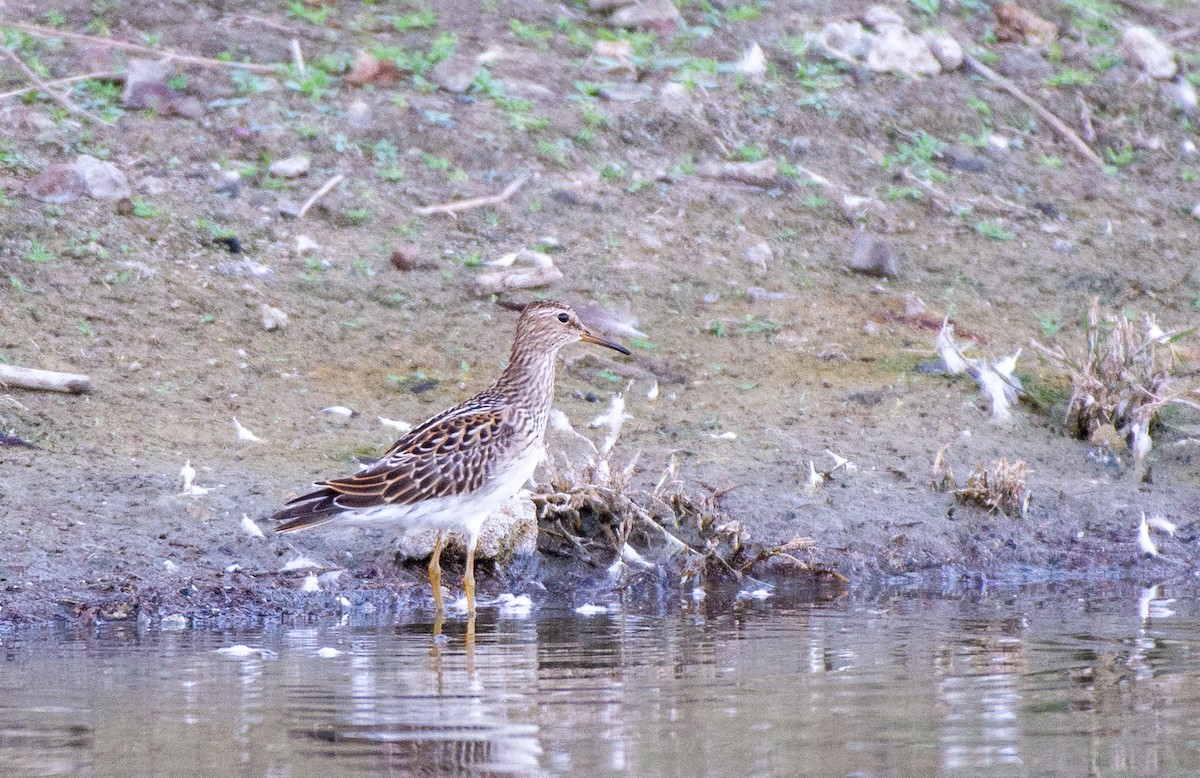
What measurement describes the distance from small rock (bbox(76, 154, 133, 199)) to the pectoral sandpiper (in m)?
3.31

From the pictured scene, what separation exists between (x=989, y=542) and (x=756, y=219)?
3.21 m

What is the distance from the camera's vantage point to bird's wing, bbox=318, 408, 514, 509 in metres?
7.36

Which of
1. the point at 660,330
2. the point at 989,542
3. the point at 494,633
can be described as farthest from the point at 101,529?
the point at 989,542

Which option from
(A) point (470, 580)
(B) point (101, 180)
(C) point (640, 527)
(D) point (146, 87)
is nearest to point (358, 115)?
(D) point (146, 87)

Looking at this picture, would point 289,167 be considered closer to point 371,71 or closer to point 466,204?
point 466,204

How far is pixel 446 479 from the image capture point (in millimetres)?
7500

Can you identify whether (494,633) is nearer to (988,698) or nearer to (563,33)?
(988,698)

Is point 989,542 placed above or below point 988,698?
above

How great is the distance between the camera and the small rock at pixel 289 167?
10.7 metres

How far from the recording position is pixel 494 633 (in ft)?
22.7

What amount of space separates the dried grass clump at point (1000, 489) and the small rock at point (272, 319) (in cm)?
379

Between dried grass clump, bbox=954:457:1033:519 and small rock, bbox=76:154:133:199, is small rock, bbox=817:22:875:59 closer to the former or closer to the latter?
dried grass clump, bbox=954:457:1033:519

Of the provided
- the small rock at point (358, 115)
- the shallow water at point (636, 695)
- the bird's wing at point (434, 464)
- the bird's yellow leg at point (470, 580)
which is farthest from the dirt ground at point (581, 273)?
the shallow water at point (636, 695)

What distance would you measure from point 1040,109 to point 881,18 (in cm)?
138
